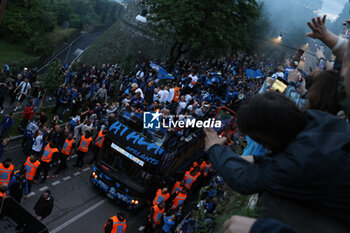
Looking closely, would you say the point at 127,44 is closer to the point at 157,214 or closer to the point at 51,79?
the point at 51,79

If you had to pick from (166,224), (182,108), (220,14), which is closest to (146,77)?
(182,108)

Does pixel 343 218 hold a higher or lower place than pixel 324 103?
lower

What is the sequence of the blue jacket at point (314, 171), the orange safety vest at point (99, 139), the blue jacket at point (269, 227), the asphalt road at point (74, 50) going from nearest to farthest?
the blue jacket at point (269, 227) → the blue jacket at point (314, 171) → the orange safety vest at point (99, 139) → the asphalt road at point (74, 50)

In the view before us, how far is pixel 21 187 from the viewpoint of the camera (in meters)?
10.2

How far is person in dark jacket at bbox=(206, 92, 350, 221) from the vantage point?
1486 mm

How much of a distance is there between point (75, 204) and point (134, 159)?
10.5ft

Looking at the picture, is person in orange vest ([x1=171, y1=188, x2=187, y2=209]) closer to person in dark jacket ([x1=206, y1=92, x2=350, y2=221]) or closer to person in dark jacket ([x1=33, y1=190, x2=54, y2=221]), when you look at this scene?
person in dark jacket ([x1=33, y1=190, x2=54, y2=221])

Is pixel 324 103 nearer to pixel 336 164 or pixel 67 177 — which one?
pixel 336 164

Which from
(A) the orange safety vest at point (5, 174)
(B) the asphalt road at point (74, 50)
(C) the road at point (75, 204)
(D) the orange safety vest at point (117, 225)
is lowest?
(B) the asphalt road at point (74, 50)

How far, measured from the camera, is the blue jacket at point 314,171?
148cm

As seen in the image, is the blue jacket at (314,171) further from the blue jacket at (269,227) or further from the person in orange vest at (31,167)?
the person in orange vest at (31,167)

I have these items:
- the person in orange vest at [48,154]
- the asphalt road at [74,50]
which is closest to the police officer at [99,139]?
the person in orange vest at [48,154]

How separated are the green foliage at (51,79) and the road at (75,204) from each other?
421 cm

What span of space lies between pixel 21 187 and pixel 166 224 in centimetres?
489
